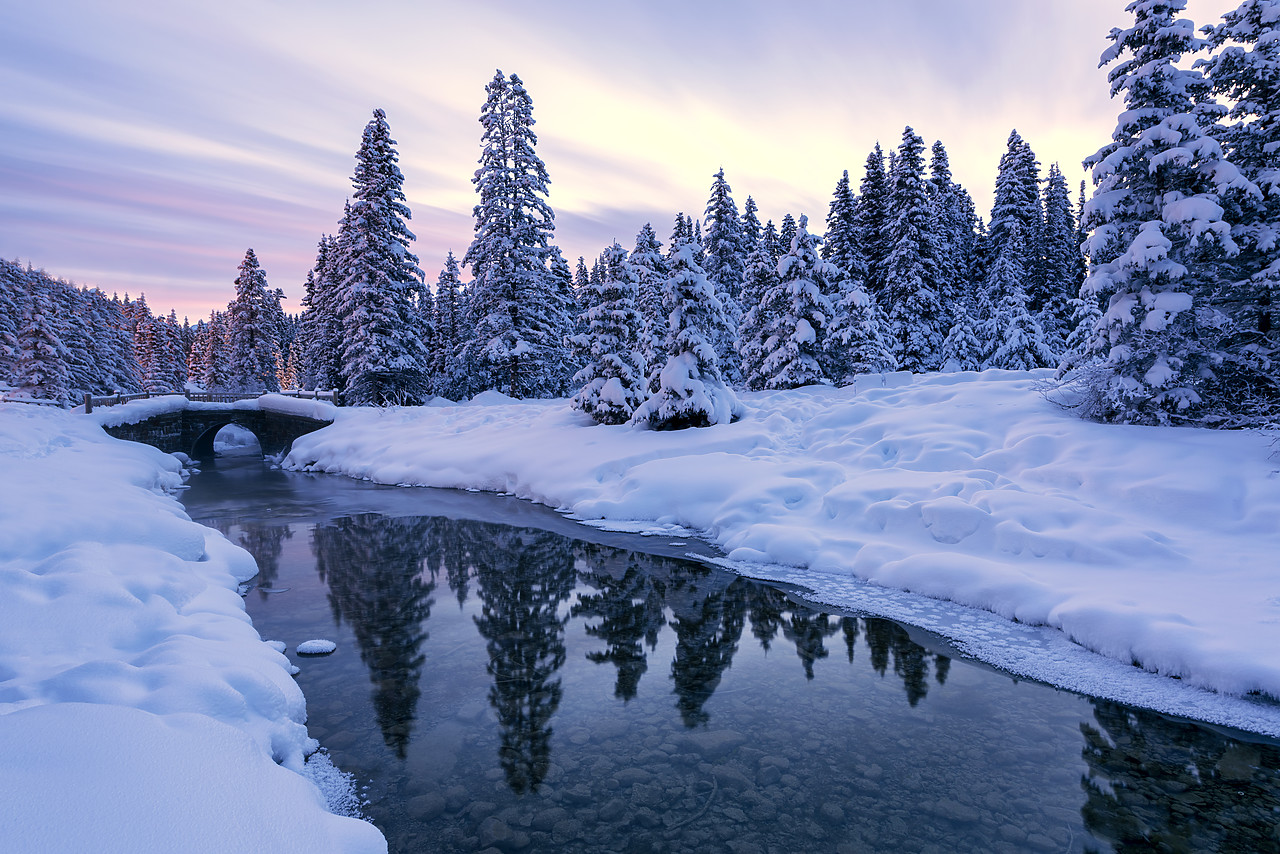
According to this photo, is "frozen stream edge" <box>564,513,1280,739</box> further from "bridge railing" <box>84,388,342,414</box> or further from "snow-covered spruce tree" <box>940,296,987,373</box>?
"bridge railing" <box>84,388,342,414</box>

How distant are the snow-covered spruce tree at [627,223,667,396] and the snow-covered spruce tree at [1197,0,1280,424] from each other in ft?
48.4

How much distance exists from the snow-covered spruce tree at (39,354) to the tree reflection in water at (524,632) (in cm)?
4260

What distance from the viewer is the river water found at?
196 inches

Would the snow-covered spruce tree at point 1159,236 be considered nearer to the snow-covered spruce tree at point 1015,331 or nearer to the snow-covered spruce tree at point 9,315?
the snow-covered spruce tree at point 1015,331

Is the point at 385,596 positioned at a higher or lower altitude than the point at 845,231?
lower

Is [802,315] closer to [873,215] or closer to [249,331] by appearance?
[873,215]

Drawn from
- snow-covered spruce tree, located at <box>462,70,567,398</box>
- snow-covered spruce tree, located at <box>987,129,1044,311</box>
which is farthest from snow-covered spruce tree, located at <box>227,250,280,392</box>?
snow-covered spruce tree, located at <box>987,129,1044,311</box>

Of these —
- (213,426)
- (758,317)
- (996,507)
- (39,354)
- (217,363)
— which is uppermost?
(217,363)

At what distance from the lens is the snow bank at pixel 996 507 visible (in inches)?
302

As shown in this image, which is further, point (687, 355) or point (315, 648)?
point (687, 355)

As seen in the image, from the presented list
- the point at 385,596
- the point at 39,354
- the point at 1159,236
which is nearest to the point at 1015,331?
the point at 1159,236

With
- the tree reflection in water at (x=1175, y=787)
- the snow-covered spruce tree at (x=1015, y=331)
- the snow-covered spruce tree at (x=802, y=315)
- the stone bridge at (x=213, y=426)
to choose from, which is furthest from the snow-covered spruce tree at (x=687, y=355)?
the snow-covered spruce tree at (x=1015, y=331)

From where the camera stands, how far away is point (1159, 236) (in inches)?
510

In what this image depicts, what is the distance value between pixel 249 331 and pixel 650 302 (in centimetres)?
4453
